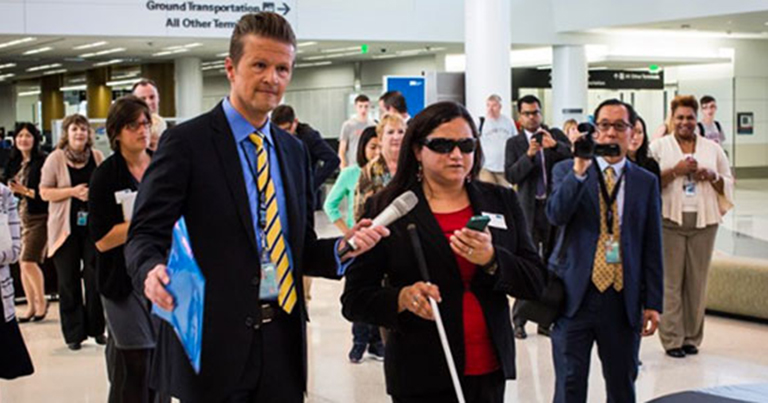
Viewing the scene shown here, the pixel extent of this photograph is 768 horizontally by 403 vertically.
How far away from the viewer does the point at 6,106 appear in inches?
1827

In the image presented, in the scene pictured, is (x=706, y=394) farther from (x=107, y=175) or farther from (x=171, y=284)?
(x=107, y=175)

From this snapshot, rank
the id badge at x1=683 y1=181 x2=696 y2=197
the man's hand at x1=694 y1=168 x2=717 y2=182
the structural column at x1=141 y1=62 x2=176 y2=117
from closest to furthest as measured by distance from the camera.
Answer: the man's hand at x1=694 y1=168 x2=717 y2=182 → the id badge at x1=683 y1=181 x2=696 y2=197 → the structural column at x1=141 y1=62 x2=176 y2=117

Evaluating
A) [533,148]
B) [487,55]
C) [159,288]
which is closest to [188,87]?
[487,55]

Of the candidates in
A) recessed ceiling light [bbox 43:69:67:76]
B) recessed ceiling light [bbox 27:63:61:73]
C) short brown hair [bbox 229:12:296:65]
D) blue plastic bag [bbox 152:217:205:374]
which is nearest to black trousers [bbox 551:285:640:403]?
short brown hair [bbox 229:12:296:65]

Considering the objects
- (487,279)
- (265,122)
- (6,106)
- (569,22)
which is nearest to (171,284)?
(265,122)

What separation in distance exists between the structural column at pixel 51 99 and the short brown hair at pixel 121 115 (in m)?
35.5

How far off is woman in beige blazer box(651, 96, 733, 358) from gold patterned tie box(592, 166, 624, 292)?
2.57 metres

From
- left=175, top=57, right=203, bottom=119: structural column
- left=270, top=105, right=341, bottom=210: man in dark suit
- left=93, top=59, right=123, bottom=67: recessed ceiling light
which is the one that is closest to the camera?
left=270, top=105, right=341, bottom=210: man in dark suit

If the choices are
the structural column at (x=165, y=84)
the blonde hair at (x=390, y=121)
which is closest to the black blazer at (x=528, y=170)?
the blonde hair at (x=390, y=121)

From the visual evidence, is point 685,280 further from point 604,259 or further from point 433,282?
point 433,282

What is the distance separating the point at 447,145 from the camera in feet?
11.0

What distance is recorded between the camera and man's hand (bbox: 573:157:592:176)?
4.51 m

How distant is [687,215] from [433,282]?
4.53m

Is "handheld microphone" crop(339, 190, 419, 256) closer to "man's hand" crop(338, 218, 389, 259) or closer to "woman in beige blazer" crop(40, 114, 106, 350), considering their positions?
"man's hand" crop(338, 218, 389, 259)
